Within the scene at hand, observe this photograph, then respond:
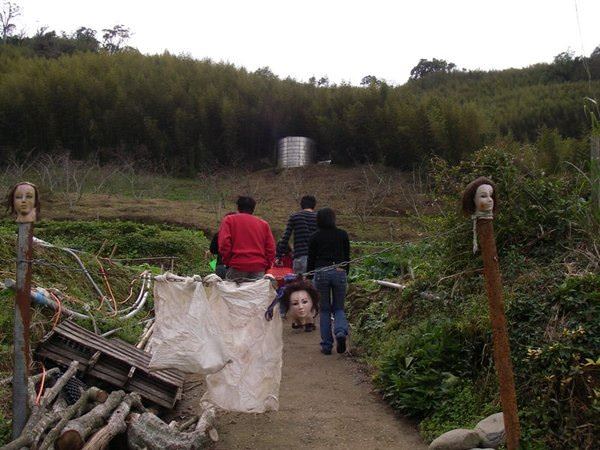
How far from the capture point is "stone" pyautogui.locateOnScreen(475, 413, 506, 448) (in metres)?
3.47

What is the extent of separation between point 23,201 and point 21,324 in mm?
639

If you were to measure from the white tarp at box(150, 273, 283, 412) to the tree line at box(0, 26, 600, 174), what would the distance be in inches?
743

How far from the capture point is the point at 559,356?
3490 millimetres

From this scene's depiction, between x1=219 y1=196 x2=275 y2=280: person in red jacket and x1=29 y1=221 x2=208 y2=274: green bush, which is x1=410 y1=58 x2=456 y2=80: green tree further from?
x1=219 y1=196 x2=275 y2=280: person in red jacket

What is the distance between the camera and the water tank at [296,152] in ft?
87.4

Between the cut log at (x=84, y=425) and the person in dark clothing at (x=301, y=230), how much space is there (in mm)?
3054

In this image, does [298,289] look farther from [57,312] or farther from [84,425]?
[84,425]

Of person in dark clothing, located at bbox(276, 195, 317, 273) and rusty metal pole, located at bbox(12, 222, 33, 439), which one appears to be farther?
person in dark clothing, located at bbox(276, 195, 317, 273)

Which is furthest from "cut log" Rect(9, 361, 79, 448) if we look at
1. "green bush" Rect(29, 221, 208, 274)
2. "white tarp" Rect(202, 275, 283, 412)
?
"green bush" Rect(29, 221, 208, 274)

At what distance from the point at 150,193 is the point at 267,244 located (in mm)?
16974

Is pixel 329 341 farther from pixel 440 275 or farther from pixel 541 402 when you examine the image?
pixel 541 402

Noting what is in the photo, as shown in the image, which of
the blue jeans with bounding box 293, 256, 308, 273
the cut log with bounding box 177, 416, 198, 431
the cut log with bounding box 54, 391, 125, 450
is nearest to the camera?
the cut log with bounding box 54, 391, 125, 450

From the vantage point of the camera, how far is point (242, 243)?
5.22 metres

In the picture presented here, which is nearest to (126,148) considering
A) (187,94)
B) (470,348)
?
(187,94)
